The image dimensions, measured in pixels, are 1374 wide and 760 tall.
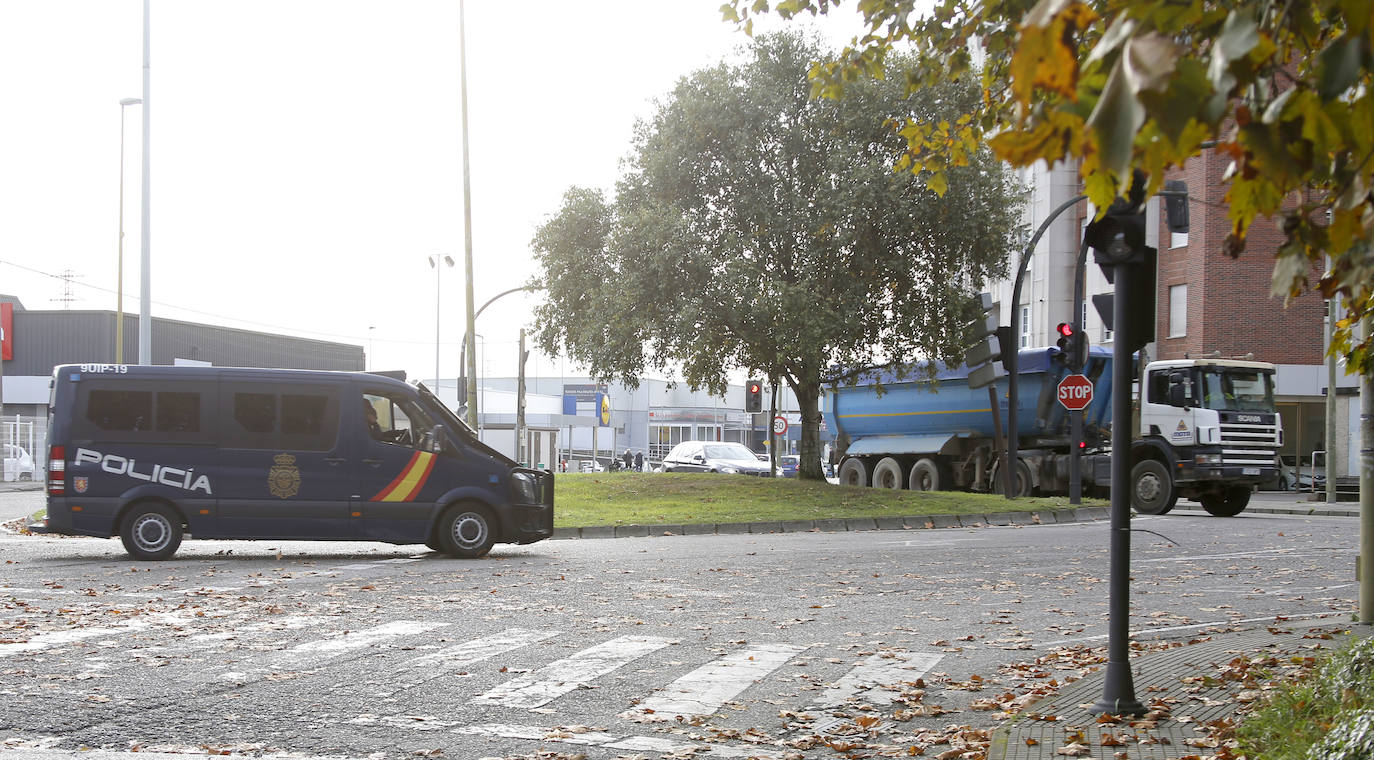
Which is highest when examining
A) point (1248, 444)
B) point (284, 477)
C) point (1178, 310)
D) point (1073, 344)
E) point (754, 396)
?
point (1178, 310)

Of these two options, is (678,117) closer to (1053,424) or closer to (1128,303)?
(1053,424)

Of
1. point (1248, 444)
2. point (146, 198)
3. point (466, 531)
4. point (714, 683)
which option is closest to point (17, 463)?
point (146, 198)

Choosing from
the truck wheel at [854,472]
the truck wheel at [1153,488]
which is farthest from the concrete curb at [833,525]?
the truck wheel at [854,472]

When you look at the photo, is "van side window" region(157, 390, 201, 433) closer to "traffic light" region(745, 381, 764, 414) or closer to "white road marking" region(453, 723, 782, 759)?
"white road marking" region(453, 723, 782, 759)

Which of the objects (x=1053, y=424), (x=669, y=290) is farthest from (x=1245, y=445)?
(x=669, y=290)

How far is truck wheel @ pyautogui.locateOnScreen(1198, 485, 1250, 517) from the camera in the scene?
23312 millimetres

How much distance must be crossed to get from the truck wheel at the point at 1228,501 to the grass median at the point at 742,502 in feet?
7.20

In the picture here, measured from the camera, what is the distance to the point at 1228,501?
77.0 feet

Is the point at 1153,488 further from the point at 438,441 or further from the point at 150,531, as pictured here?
the point at 150,531

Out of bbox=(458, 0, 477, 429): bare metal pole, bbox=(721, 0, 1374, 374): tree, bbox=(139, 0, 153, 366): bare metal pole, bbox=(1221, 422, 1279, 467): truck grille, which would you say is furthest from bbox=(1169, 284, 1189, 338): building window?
bbox=(721, 0, 1374, 374): tree

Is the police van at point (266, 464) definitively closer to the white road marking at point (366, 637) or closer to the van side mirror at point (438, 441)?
the van side mirror at point (438, 441)

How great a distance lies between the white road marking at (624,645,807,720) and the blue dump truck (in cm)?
1150

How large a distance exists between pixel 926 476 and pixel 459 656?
23.2 m

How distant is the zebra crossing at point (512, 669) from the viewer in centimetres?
584
